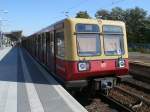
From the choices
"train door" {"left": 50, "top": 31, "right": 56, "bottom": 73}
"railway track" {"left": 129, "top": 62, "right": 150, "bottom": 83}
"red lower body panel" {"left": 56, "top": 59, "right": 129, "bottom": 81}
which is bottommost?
"railway track" {"left": 129, "top": 62, "right": 150, "bottom": 83}

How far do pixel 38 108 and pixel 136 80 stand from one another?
393 inches

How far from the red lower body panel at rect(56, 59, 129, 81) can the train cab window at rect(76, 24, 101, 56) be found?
36 cm

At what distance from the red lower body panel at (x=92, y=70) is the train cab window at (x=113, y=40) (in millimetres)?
341

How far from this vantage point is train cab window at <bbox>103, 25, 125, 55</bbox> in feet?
39.3

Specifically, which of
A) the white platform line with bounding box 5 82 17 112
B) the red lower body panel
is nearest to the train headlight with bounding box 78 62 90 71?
the red lower body panel

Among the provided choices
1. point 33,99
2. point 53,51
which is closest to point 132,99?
point 53,51

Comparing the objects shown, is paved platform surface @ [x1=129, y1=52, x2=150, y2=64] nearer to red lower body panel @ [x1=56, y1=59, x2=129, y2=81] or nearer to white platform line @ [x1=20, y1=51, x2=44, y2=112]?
red lower body panel @ [x1=56, y1=59, x2=129, y2=81]

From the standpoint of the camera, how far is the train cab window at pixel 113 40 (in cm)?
1197

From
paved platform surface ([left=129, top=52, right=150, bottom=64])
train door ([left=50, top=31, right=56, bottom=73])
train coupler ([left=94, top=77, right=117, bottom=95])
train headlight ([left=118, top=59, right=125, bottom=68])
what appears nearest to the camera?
train coupler ([left=94, top=77, right=117, bottom=95])

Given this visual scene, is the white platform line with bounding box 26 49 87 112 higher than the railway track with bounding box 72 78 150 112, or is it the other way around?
the white platform line with bounding box 26 49 87 112

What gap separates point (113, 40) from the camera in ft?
40.0

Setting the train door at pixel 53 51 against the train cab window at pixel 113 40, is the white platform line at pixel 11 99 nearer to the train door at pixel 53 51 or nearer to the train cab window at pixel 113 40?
the train door at pixel 53 51

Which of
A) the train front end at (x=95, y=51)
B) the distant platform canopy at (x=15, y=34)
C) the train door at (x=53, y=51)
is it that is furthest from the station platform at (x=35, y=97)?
the distant platform canopy at (x=15, y=34)

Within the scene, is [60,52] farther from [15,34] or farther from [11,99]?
[15,34]
